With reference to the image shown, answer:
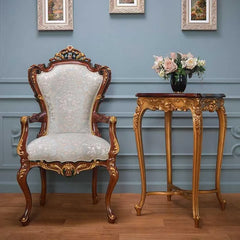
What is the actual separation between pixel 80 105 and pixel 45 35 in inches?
32.9

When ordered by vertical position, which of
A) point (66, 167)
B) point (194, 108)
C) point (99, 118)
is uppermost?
point (194, 108)

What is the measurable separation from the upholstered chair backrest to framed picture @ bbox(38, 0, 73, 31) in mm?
518

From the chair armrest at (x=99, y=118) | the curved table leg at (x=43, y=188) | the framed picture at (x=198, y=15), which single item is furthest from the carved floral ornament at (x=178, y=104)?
the curved table leg at (x=43, y=188)

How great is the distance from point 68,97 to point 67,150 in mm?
639

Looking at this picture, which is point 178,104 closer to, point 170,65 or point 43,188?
point 170,65

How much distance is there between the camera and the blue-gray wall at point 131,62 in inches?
123

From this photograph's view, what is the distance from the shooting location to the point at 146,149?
3193mm

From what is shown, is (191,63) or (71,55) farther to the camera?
(71,55)

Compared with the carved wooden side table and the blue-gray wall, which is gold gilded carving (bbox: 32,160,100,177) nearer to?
the carved wooden side table

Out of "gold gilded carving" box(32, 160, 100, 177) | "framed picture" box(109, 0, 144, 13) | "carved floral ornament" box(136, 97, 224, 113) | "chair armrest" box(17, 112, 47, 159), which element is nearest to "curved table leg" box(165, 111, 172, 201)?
"carved floral ornament" box(136, 97, 224, 113)

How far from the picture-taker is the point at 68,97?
281 centimetres

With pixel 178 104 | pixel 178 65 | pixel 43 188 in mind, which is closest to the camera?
pixel 178 104

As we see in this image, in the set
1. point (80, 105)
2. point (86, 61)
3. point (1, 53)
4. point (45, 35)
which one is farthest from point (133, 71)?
point (1, 53)

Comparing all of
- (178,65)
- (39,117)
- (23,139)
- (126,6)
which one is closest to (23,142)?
(23,139)
